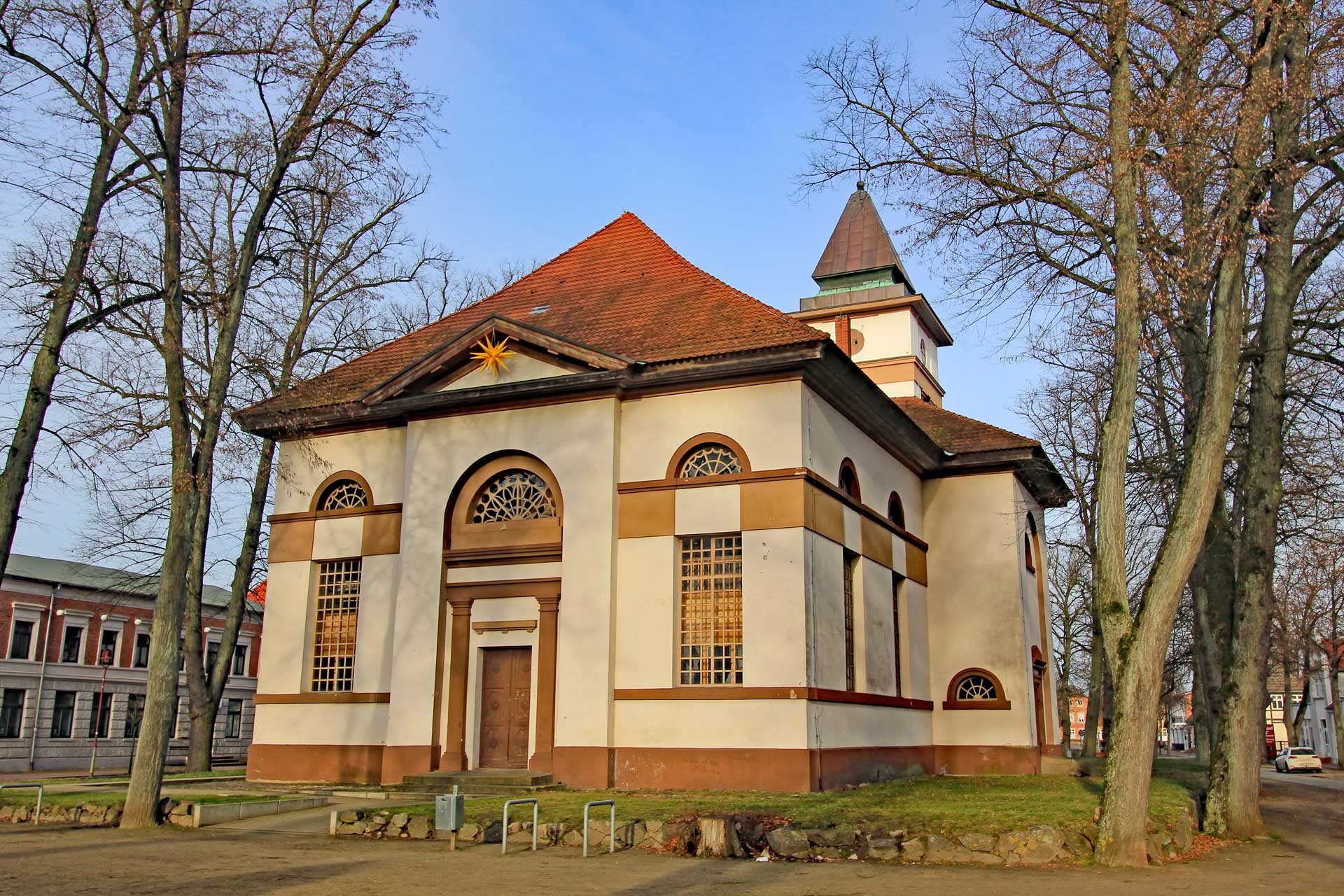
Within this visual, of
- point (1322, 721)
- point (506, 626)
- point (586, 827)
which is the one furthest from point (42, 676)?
point (1322, 721)

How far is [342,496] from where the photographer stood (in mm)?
22688

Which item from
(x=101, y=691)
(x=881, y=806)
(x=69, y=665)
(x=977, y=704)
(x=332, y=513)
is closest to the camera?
(x=881, y=806)

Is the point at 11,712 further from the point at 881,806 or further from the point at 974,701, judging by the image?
the point at 881,806

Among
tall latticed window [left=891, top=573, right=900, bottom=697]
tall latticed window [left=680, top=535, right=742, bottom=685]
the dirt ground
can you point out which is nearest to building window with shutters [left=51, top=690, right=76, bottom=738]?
the dirt ground

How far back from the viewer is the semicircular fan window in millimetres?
25031

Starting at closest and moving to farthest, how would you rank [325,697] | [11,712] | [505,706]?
1. [505,706]
2. [325,697]
3. [11,712]

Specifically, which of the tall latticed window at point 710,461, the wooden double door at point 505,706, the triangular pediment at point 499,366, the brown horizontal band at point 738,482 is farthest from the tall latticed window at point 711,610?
the triangular pediment at point 499,366

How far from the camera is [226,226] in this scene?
27562mm

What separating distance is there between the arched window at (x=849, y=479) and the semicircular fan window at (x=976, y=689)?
649cm

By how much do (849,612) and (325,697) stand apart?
10372mm

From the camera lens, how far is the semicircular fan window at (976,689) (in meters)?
25.0

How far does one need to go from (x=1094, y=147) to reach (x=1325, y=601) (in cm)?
4407

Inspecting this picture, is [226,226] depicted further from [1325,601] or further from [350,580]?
[1325,601]

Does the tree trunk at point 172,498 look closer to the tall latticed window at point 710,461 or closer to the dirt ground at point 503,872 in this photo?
the dirt ground at point 503,872
